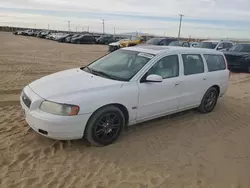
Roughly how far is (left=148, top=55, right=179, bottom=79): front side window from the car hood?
2.82 ft

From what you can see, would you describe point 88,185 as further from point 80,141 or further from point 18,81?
→ point 18,81

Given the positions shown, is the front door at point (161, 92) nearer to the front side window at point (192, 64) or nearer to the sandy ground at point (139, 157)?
the front side window at point (192, 64)

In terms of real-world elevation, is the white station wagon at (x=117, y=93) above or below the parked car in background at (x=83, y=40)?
above

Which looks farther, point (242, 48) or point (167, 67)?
point (242, 48)

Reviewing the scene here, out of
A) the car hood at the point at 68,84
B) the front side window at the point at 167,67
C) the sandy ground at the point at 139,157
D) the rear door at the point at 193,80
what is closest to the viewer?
the sandy ground at the point at 139,157

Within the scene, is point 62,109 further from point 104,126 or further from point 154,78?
point 154,78

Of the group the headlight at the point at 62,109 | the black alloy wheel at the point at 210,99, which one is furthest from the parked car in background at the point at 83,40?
the headlight at the point at 62,109

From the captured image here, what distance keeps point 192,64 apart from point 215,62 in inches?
40.2

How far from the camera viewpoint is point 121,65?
5004mm

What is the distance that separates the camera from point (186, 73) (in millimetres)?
5395

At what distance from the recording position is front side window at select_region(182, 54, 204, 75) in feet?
17.8

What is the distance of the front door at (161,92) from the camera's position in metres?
4.60

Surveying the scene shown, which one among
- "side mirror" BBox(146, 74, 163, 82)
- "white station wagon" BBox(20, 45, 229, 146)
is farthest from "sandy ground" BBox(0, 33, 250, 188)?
"side mirror" BBox(146, 74, 163, 82)

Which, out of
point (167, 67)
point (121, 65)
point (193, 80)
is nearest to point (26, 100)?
point (121, 65)
